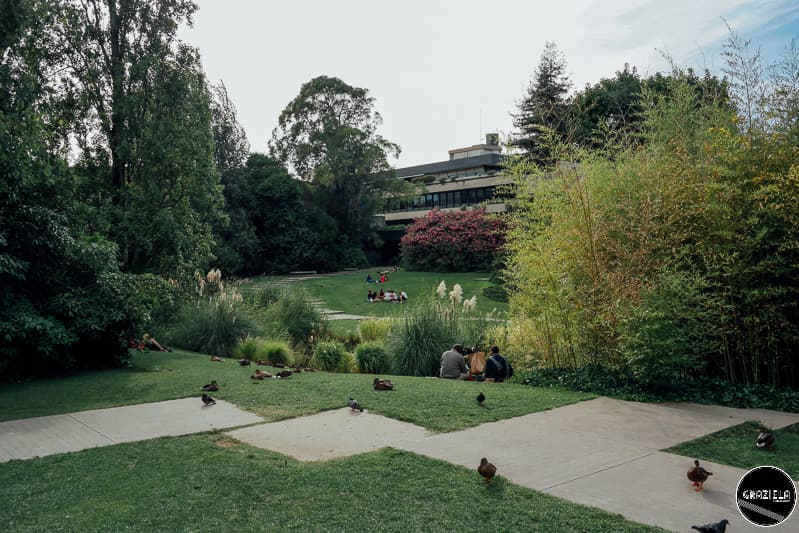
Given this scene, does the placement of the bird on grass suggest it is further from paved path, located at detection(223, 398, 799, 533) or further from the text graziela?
the text graziela

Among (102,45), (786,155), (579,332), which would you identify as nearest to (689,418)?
(579,332)

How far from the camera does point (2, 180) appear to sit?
27.1ft

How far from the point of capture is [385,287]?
29.5m

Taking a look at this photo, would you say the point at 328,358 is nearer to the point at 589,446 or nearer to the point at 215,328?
the point at 215,328

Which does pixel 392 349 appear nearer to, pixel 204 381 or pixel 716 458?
pixel 204 381

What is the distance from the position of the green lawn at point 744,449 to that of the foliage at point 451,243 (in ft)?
95.3

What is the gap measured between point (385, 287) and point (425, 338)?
61.3 ft

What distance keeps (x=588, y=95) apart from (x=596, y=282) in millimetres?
27971

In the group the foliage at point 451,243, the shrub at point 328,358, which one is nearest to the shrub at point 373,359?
the shrub at point 328,358

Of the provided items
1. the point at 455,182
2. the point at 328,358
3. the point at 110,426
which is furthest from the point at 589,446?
the point at 455,182

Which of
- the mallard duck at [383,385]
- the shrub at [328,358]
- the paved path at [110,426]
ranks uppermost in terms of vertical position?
the paved path at [110,426]

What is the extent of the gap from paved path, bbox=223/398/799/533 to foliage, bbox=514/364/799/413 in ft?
0.88

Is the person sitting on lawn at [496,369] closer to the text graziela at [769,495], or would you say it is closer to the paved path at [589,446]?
the paved path at [589,446]

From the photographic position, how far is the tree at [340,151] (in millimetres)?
44781
